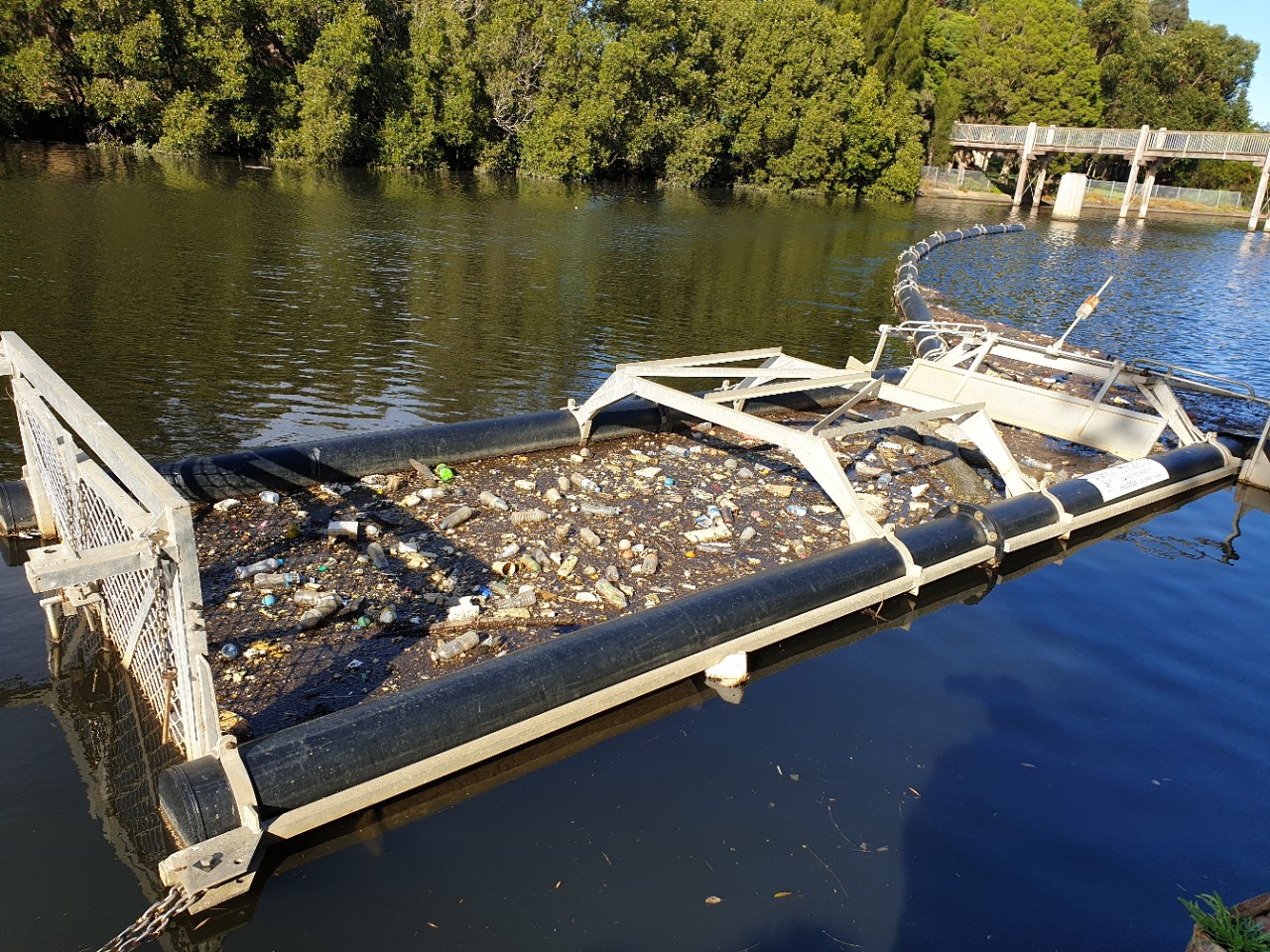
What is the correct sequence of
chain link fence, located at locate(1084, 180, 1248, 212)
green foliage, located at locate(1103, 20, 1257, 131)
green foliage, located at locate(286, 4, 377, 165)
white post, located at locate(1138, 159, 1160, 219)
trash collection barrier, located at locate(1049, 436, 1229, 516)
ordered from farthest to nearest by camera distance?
1. green foliage, located at locate(1103, 20, 1257, 131)
2. chain link fence, located at locate(1084, 180, 1248, 212)
3. white post, located at locate(1138, 159, 1160, 219)
4. green foliage, located at locate(286, 4, 377, 165)
5. trash collection barrier, located at locate(1049, 436, 1229, 516)

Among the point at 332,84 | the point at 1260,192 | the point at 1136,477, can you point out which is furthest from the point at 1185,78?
the point at 1136,477

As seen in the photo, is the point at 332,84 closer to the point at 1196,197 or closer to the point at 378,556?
the point at 378,556

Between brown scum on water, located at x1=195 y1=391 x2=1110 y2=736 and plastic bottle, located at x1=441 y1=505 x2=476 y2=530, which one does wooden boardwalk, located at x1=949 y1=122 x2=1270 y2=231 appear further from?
plastic bottle, located at x1=441 y1=505 x2=476 y2=530

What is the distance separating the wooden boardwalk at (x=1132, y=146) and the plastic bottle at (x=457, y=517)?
52005mm

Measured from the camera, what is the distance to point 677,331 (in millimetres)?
16094

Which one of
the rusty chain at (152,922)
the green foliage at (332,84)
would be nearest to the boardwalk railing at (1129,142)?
the green foliage at (332,84)

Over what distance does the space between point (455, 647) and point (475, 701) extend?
97 cm

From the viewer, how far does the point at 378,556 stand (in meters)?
6.27

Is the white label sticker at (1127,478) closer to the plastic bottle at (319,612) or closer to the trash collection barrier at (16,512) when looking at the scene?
the plastic bottle at (319,612)

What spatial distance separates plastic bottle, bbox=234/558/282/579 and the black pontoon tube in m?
2.15

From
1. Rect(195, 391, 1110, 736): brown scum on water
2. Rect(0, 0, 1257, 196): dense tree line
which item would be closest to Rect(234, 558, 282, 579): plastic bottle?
Rect(195, 391, 1110, 736): brown scum on water

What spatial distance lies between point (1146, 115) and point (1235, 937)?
230 ft

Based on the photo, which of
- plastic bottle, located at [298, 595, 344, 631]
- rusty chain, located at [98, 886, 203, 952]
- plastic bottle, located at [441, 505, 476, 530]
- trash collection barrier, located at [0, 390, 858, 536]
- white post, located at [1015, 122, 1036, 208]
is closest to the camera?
rusty chain, located at [98, 886, 203, 952]

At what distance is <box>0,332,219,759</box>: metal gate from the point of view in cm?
351
